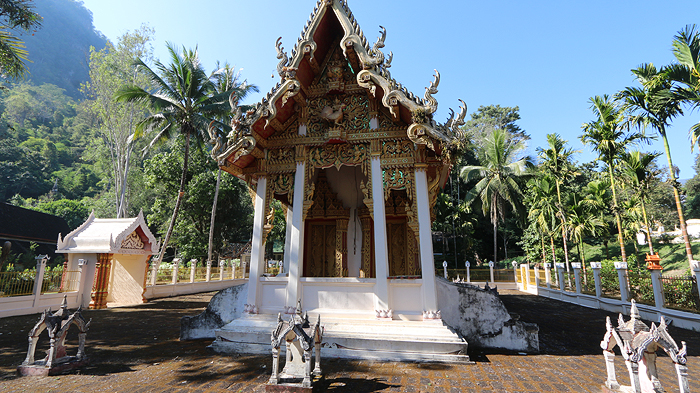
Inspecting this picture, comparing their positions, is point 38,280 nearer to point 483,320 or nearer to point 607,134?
point 483,320

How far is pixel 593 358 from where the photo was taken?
5426 mm

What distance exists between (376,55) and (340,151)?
6.34ft

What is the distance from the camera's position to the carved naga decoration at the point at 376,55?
19.9 feet

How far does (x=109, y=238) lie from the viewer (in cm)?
1307

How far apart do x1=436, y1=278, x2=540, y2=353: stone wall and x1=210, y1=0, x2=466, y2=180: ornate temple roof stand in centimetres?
282

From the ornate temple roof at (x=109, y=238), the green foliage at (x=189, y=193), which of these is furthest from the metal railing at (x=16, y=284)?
the green foliage at (x=189, y=193)

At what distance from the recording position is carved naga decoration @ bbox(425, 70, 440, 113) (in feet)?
18.8

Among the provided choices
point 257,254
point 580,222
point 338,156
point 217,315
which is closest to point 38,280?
point 217,315

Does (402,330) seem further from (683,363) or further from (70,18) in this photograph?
(70,18)

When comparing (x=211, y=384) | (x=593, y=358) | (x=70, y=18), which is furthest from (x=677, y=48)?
(x=70, y=18)

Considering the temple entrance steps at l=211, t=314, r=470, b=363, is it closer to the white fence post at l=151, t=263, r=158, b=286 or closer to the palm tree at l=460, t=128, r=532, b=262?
the white fence post at l=151, t=263, r=158, b=286

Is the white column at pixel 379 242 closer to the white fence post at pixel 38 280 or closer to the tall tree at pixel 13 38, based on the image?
the tall tree at pixel 13 38

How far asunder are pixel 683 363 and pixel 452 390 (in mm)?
2196

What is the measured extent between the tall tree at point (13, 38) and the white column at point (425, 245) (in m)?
12.2
